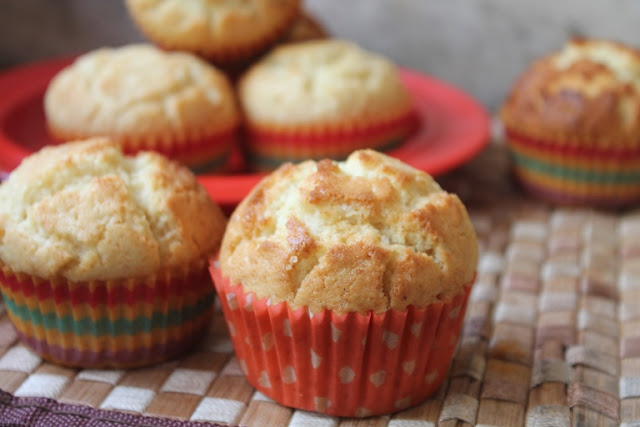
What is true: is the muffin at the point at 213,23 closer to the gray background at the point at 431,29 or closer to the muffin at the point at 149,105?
the muffin at the point at 149,105

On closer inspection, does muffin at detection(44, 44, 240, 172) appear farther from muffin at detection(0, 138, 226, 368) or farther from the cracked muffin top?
the cracked muffin top

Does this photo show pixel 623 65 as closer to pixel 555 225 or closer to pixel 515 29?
pixel 555 225

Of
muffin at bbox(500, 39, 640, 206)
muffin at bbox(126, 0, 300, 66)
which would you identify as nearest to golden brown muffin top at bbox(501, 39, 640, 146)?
muffin at bbox(500, 39, 640, 206)

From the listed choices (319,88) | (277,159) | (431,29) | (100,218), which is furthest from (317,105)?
(431,29)

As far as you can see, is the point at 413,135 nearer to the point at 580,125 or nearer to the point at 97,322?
the point at 580,125

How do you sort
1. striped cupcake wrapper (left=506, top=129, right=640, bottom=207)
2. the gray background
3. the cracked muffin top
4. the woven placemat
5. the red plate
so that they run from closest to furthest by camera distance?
the cracked muffin top
the woven placemat
the red plate
striped cupcake wrapper (left=506, top=129, right=640, bottom=207)
the gray background

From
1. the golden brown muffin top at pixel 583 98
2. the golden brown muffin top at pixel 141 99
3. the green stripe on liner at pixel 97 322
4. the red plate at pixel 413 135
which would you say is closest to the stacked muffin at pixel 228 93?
the golden brown muffin top at pixel 141 99
